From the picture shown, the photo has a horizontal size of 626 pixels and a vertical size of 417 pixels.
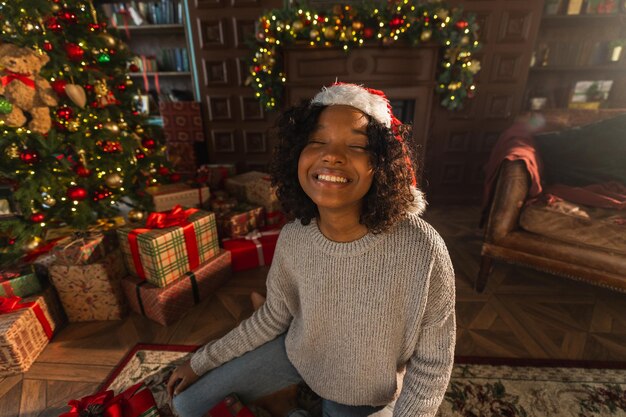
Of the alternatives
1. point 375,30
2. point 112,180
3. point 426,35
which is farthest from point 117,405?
point 426,35

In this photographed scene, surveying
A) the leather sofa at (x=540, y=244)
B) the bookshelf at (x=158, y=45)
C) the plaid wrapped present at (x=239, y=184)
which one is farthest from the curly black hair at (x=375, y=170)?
the bookshelf at (x=158, y=45)

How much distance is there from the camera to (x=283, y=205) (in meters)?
0.88

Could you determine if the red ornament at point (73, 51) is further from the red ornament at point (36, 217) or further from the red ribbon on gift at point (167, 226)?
the red ribbon on gift at point (167, 226)

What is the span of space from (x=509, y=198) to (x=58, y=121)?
2406 millimetres

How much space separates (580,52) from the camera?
9.05 feet

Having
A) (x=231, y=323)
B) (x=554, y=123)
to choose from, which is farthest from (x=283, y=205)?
(x=554, y=123)

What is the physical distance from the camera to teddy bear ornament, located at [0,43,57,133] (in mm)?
1479

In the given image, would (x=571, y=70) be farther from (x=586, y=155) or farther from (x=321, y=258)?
(x=321, y=258)

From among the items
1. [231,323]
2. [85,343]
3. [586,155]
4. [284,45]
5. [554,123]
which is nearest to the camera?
[85,343]

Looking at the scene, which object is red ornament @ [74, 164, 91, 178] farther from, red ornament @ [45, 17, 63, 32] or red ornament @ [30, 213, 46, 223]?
red ornament @ [45, 17, 63, 32]

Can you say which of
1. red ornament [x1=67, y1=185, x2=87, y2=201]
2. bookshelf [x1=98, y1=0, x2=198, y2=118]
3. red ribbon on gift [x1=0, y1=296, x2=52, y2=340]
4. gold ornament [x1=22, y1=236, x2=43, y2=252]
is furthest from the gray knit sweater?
bookshelf [x1=98, y1=0, x2=198, y2=118]

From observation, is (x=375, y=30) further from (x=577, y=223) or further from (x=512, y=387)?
(x=512, y=387)

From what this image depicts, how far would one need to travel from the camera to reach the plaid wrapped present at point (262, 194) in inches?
88.7

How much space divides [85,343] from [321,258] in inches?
54.6
